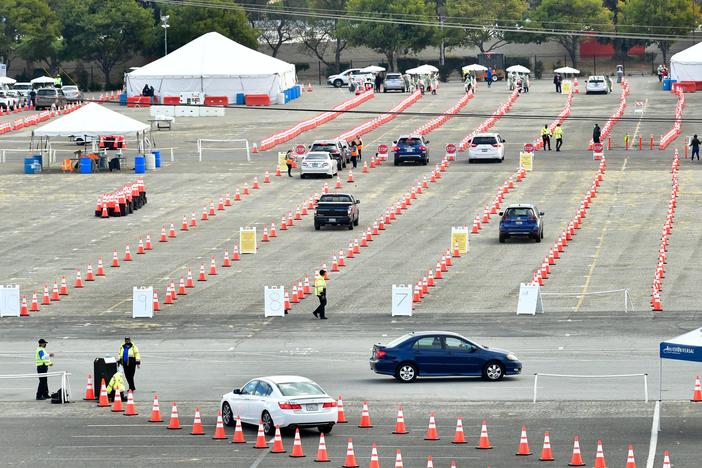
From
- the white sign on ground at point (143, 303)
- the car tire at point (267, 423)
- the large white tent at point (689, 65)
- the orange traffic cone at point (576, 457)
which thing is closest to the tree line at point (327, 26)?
the large white tent at point (689, 65)

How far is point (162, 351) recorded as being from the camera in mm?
41156

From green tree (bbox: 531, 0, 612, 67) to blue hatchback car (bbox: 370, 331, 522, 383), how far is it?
116 meters

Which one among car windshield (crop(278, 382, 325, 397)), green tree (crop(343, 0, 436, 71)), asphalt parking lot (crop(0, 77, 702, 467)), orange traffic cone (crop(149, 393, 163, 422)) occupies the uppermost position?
green tree (crop(343, 0, 436, 71))

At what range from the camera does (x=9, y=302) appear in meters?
47.4

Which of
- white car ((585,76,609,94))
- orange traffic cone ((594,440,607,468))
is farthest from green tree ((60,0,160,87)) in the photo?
orange traffic cone ((594,440,607,468))

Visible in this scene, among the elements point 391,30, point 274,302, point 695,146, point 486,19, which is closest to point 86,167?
point 695,146

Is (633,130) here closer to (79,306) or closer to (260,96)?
(260,96)

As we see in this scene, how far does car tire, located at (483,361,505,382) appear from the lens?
36469 mm

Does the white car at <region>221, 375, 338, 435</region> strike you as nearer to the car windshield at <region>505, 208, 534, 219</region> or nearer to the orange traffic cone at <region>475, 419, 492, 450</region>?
the orange traffic cone at <region>475, 419, 492, 450</region>

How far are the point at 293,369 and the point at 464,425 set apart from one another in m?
7.29

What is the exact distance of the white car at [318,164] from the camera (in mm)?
76438

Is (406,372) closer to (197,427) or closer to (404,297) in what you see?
(197,427)

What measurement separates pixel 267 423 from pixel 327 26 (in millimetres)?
126031

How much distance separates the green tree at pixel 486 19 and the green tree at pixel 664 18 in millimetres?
10408
